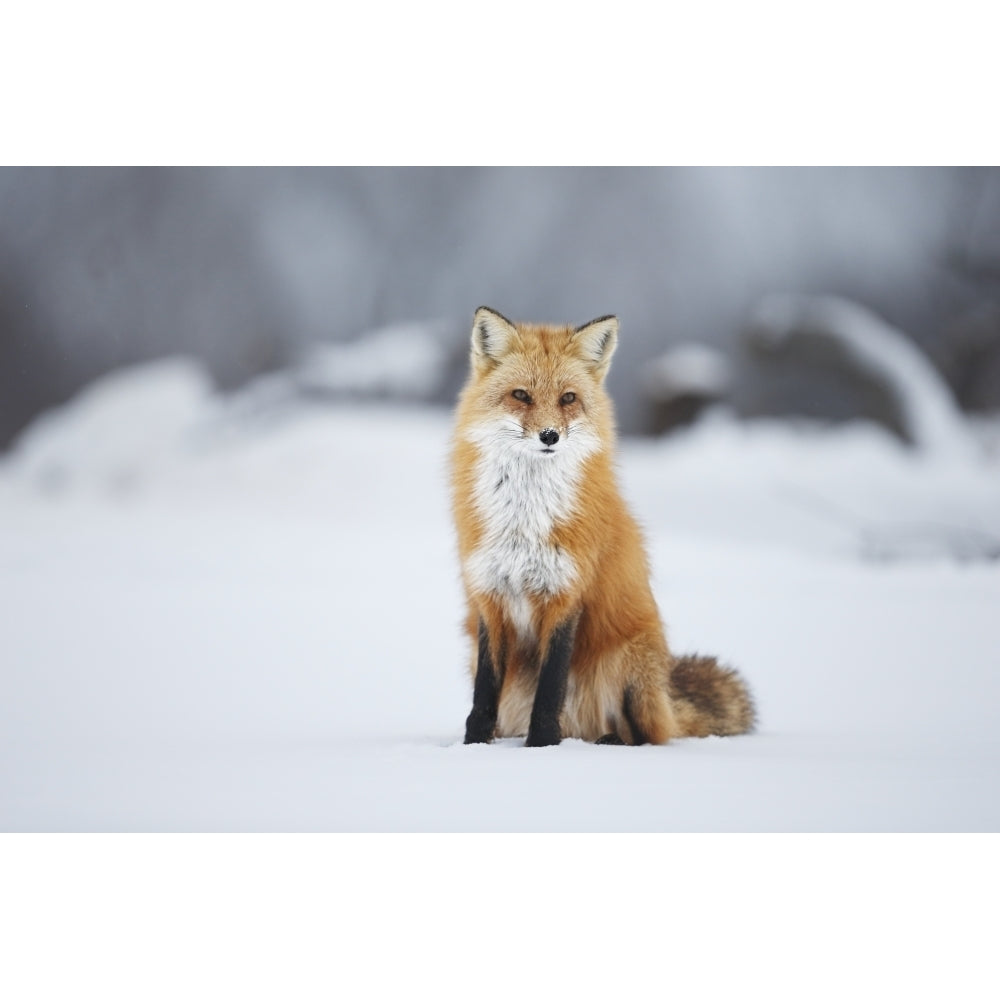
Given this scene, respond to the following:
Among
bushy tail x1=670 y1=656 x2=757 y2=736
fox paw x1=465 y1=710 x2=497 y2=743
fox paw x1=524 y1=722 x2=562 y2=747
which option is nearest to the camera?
fox paw x1=524 y1=722 x2=562 y2=747

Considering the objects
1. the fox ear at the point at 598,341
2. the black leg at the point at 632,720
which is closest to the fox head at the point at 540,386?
the fox ear at the point at 598,341

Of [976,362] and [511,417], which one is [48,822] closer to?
[511,417]

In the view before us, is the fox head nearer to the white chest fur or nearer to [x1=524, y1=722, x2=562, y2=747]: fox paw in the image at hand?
the white chest fur

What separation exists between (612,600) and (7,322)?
4.53 meters

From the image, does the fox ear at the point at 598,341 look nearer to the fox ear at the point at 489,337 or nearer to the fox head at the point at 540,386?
the fox head at the point at 540,386

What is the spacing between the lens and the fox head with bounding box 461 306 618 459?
3.27 metres

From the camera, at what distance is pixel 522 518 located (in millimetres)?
3299

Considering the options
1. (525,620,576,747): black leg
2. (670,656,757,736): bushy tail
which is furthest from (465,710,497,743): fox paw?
(670,656,757,736): bushy tail

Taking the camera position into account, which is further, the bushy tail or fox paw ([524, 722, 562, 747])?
the bushy tail

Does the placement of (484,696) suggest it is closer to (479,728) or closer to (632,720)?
(479,728)

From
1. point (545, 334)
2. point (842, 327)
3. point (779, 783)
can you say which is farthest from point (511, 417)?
point (842, 327)

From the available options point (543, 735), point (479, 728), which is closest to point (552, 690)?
point (543, 735)

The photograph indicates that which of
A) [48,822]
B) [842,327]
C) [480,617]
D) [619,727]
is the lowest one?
[48,822]

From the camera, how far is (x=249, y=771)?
10.9 feet
